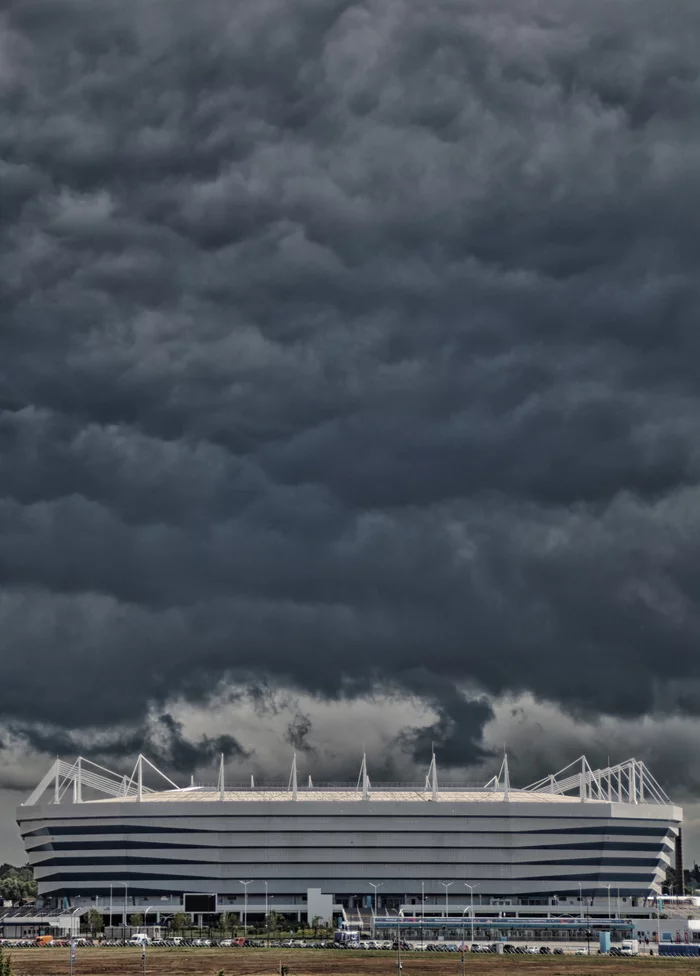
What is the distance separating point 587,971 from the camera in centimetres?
18288

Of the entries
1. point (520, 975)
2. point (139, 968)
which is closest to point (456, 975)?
point (520, 975)

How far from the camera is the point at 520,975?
176500 millimetres

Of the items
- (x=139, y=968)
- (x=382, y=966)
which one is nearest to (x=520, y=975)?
(x=382, y=966)

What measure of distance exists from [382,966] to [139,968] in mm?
31923

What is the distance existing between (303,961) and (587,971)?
39.7m

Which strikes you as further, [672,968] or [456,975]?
[672,968]

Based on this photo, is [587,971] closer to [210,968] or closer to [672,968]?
[672,968]

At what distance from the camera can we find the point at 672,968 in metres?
192

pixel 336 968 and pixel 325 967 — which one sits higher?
pixel 325 967

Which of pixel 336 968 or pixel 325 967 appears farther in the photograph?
pixel 325 967

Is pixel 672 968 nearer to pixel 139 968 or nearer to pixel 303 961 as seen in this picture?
pixel 303 961

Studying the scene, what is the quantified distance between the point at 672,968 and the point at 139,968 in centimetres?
7141

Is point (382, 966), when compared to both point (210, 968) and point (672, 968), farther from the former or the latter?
point (672, 968)

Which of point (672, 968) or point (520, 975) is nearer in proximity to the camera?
point (520, 975)
